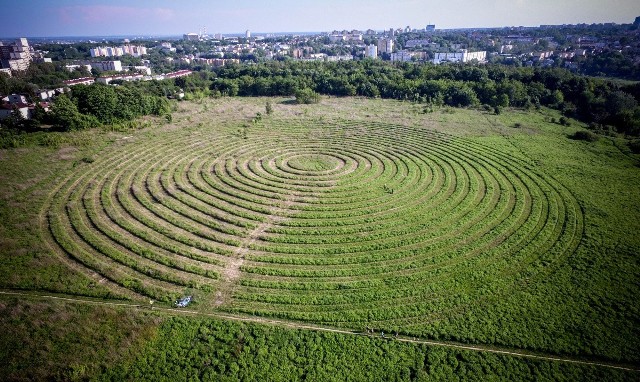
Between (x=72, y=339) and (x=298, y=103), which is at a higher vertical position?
(x=298, y=103)

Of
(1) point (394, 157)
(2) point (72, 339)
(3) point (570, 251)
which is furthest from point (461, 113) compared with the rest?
(2) point (72, 339)

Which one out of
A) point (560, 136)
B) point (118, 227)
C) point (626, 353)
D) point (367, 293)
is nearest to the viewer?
point (626, 353)

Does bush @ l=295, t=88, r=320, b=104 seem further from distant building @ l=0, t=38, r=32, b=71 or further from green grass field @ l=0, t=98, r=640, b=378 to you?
distant building @ l=0, t=38, r=32, b=71

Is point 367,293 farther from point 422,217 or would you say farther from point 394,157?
point 394,157

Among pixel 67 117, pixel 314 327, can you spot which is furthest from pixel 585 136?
pixel 67 117

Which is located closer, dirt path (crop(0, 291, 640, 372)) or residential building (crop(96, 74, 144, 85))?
dirt path (crop(0, 291, 640, 372))

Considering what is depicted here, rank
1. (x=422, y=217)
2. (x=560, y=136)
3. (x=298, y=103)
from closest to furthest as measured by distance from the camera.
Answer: (x=422, y=217), (x=560, y=136), (x=298, y=103)

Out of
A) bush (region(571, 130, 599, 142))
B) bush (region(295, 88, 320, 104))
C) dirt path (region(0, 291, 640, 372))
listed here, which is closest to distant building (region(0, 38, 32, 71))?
bush (region(295, 88, 320, 104))
